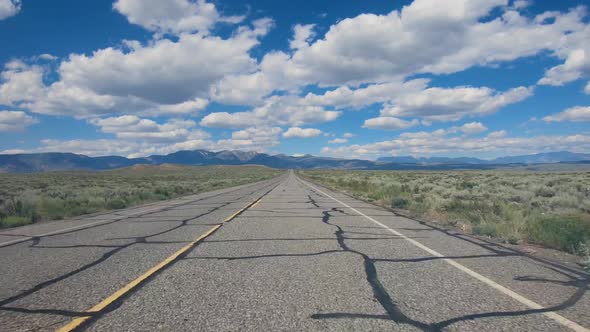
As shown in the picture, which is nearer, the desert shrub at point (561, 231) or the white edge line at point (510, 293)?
the white edge line at point (510, 293)

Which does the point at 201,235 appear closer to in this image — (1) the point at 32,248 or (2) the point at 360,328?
(1) the point at 32,248

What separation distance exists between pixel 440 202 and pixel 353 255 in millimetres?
9304

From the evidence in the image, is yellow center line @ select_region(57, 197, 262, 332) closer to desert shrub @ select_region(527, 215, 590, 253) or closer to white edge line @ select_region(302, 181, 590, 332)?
white edge line @ select_region(302, 181, 590, 332)

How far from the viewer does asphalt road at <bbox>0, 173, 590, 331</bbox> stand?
3.70 meters

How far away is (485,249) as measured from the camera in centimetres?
724

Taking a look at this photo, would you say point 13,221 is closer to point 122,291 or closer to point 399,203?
point 122,291

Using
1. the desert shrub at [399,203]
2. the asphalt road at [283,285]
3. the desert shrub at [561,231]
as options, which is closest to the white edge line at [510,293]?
the asphalt road at [283,285]

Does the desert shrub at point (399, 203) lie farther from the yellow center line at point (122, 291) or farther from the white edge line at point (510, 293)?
the yellow center line at point (122, 291)

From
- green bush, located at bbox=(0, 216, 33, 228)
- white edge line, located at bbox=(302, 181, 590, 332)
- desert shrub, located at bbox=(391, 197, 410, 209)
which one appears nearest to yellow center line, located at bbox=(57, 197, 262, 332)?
white edge line, located at bbox=(302, 181, 590, 332)

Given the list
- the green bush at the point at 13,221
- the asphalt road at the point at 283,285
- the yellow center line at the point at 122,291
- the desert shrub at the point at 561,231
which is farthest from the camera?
the green bush at the point at 13,221

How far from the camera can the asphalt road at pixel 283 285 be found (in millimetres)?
3701

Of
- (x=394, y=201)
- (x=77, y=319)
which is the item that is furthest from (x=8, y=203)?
(x=394, y=201)

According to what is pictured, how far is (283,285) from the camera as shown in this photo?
4.81 metres

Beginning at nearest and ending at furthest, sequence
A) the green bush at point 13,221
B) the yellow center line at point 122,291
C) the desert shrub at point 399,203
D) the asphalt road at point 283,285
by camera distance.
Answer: the yellow center line at point 122,291 < the asphalt road at point 283,285 < the green bush at point 13,221 < the desert shrub at point 399,203
